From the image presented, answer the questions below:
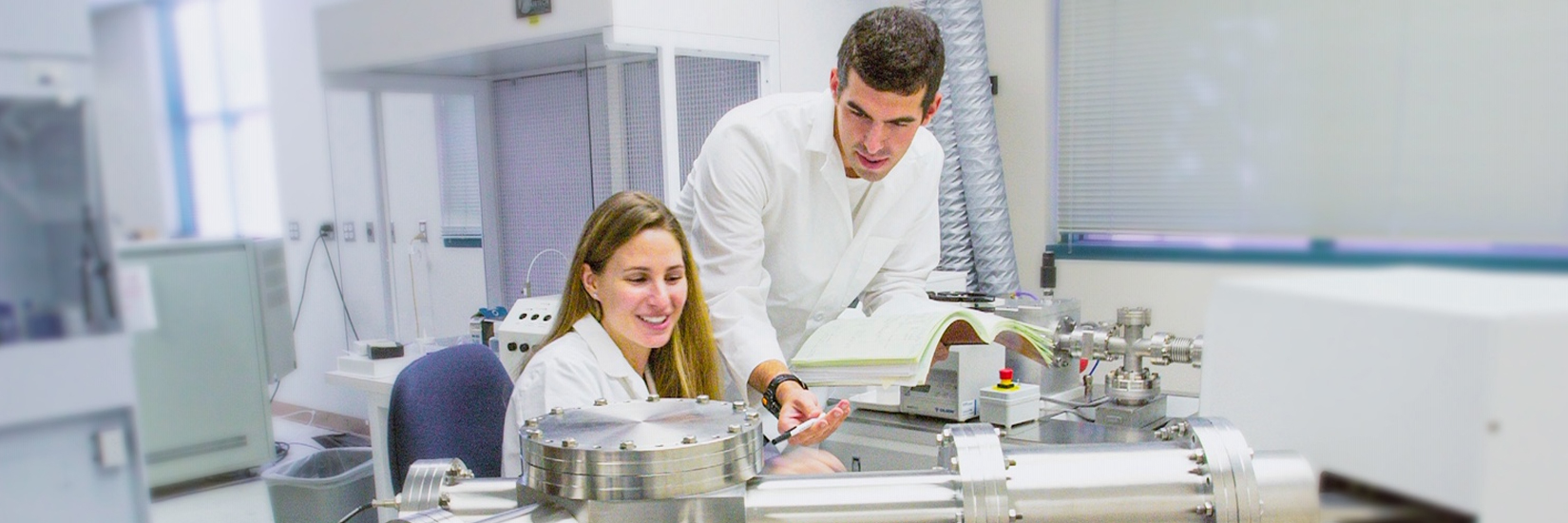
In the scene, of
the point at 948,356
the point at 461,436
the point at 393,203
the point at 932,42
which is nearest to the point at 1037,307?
the point at 948,356

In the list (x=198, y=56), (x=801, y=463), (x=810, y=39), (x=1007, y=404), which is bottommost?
(x=1007, y=404)

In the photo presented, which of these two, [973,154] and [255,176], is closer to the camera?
[255,176]

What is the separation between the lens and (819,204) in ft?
4.43

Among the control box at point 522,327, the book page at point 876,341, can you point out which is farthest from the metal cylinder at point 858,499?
the control box at point 522,327

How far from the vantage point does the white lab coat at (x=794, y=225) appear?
119cm

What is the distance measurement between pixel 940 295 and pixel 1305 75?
1288mm

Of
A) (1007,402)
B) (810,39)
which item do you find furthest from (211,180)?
(810,39)

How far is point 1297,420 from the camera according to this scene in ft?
0.70

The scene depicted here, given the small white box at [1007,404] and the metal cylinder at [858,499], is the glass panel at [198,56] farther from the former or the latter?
the small white box at [1007,404]

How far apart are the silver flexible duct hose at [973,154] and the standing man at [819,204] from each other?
809 mm

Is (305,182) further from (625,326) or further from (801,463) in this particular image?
(625,326)

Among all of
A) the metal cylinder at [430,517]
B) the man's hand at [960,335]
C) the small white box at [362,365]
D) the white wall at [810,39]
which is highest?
the white wall at [810,39]

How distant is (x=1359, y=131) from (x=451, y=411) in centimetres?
108

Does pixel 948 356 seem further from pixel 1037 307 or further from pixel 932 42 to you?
pixel 932 42
